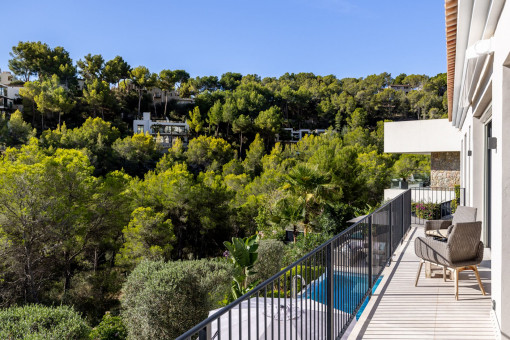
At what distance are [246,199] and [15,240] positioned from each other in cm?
1847

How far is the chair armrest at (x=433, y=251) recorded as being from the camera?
4.57 m

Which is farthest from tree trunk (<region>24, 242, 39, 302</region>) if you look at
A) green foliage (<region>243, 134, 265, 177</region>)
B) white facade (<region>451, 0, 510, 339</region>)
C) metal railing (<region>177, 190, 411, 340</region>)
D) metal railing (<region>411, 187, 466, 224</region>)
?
green foliage (<region>243, 134, 265, 177</region>)

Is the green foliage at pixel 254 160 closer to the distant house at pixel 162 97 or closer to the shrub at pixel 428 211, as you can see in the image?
the distant house at pixel 162 97

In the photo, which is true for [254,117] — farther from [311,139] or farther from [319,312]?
[319,312]

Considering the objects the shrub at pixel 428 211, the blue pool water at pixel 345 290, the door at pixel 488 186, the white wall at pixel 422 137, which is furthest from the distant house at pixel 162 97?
the blue pool water at pixel 345 290

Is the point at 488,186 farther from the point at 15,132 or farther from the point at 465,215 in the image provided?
the point at 15,132

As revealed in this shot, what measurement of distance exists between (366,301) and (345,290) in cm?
114

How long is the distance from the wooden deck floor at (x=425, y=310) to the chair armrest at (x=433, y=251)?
0.45m

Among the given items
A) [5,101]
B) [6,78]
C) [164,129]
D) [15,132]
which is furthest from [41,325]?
[6,78]

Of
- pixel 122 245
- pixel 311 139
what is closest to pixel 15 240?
pixel 122 245

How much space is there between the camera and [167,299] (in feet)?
48.1

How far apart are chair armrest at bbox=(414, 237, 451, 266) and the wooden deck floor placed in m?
0.45

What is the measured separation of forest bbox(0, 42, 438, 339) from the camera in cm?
1670

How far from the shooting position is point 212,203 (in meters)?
32.0
